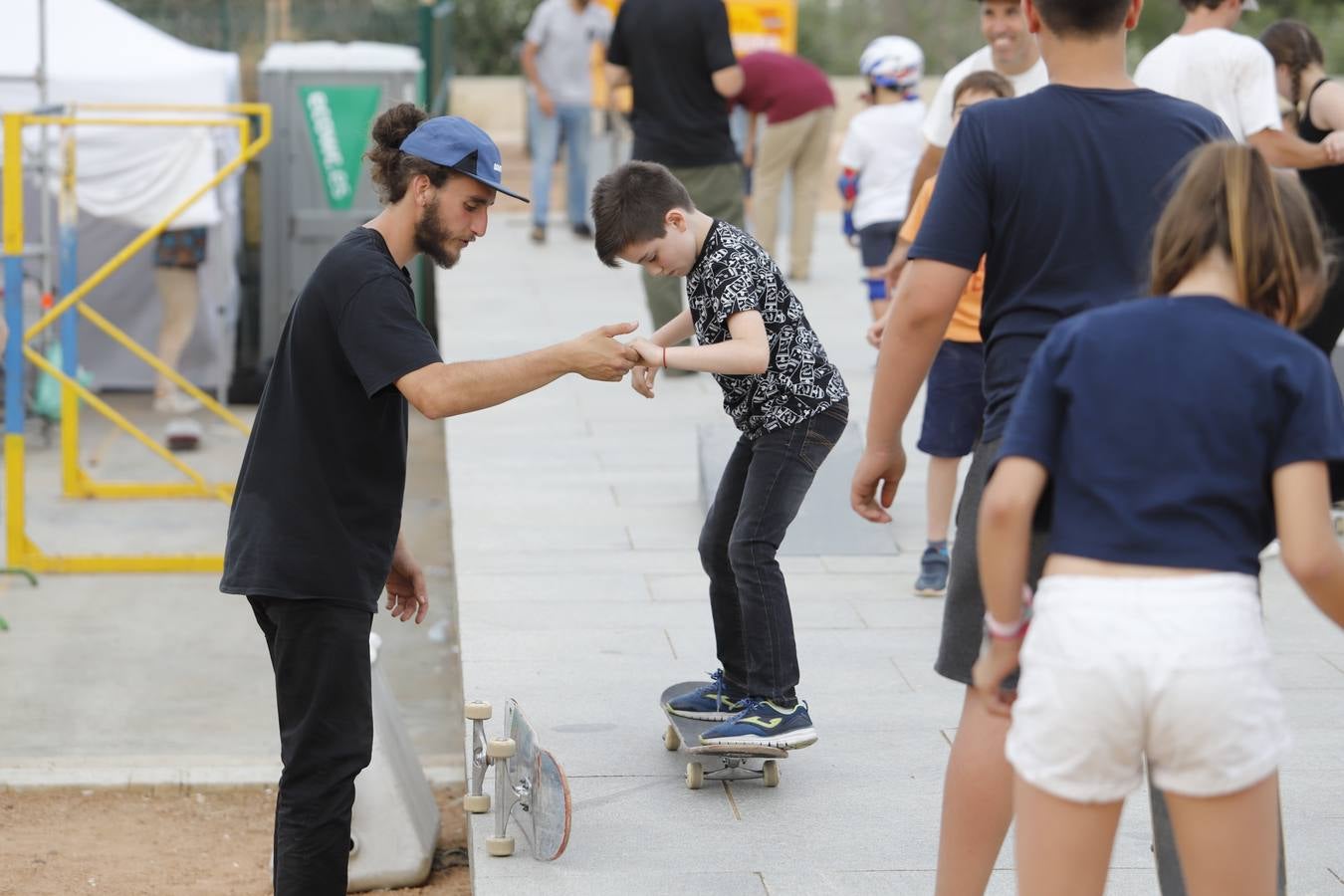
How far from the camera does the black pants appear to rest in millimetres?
3428

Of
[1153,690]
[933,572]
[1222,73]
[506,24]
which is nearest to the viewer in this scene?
[1153,690]

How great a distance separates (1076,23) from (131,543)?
7038 mm

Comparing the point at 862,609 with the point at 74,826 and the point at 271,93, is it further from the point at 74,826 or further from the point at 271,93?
the point at 271,93

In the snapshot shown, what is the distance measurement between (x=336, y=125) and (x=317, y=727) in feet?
30.8

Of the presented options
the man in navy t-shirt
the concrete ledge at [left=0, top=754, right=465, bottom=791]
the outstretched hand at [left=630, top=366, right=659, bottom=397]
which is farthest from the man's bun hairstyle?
the concrete ledge at [left=0, top=754, right=465, bottom=791]

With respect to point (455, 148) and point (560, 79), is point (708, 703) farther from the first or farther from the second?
point (560, 79)

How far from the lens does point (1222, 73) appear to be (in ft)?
18.4

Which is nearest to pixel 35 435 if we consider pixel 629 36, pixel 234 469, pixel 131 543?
pixel 234 469

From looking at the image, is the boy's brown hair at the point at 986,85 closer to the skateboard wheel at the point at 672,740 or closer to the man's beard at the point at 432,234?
the skateboard wheel at the point at 672,740

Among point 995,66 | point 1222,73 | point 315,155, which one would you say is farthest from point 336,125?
point 1222,73

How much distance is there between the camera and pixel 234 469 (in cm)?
1064

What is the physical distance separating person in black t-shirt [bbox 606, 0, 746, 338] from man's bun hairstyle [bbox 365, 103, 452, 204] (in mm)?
5538

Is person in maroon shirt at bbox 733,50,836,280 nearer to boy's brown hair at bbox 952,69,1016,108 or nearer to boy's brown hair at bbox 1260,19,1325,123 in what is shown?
boy's brown hair at bbox 1260,19,1325,123

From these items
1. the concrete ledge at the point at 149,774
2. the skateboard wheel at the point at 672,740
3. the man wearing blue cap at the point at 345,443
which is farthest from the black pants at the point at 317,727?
the concrete ledge at the point at 149,774
